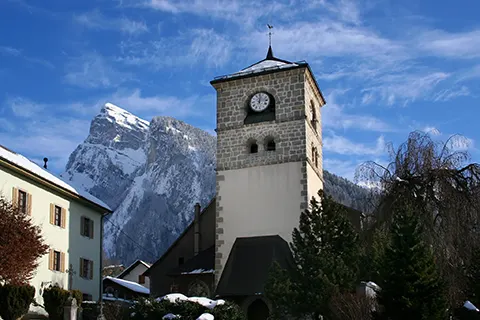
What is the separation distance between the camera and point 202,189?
15988cm

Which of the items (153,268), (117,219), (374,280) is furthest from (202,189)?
(374,280)

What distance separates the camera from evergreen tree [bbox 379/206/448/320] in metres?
19.0

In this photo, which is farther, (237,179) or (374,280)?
(237,179)

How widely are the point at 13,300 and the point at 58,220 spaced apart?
9.05 metres

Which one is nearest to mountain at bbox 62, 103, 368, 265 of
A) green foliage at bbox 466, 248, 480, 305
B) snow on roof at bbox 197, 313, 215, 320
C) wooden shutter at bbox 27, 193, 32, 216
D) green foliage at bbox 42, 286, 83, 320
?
wooden shutter at bbox 27, 193, 32, 216

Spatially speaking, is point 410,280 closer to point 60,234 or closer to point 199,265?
point 199,265

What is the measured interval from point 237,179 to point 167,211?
124m

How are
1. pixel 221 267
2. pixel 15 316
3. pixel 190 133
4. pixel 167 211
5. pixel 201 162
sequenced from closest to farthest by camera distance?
pixel 15 316
pixel 221 267
pixel 167 211
pixel 201 162
pixel 190 133

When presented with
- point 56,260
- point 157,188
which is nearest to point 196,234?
point 56,260

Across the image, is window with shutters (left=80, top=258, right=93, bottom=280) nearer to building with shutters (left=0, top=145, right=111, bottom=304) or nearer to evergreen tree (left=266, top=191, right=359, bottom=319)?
building with shutters (left=0, top=145, right=111, bottom=304)

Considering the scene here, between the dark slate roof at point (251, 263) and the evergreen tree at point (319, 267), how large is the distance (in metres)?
3.74

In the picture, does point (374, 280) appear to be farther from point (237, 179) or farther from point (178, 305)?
point (237, 179)

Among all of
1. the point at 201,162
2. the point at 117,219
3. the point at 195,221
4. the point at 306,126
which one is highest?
the point at 201,162

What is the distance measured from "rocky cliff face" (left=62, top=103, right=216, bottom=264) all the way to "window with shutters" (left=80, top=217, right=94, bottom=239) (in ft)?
342
